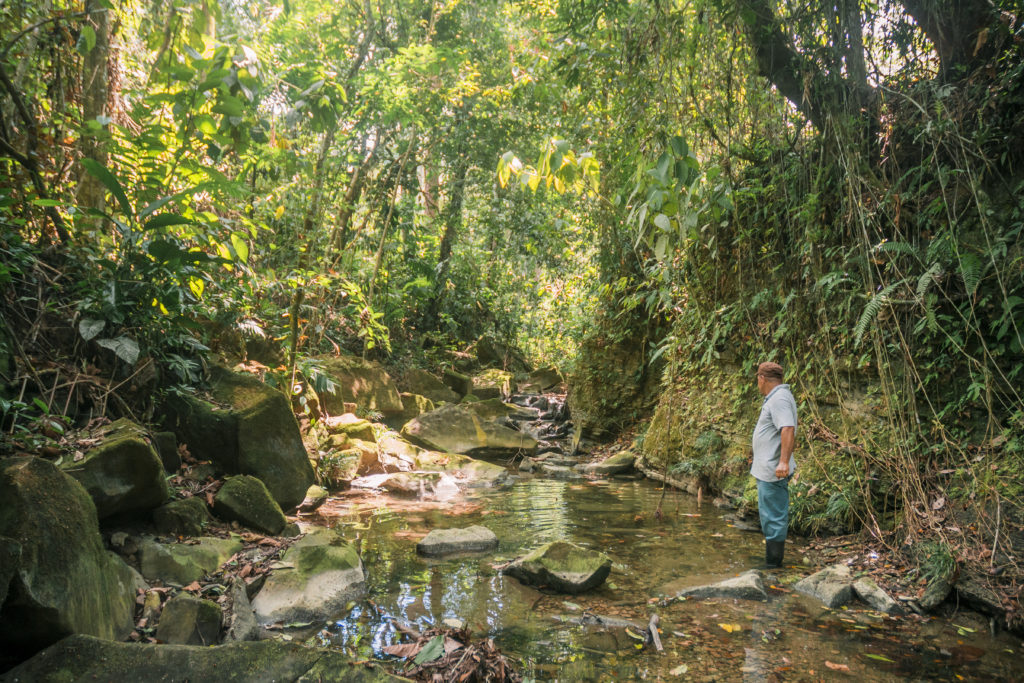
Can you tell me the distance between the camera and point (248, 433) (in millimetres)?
5594

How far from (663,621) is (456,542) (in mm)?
2112

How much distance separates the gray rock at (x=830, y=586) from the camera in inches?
168

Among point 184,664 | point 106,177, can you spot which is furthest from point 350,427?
point 184,664

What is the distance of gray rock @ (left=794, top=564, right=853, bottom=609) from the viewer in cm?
427

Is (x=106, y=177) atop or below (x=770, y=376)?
atop

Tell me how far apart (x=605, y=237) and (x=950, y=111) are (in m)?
6.17

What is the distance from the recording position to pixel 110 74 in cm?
596

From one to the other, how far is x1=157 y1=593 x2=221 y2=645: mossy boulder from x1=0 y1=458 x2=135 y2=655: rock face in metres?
0.19

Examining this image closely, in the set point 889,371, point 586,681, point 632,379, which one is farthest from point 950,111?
point 632,379

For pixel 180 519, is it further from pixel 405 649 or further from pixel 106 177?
pixel 106 177

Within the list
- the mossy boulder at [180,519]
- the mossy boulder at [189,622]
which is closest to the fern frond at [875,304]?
the mossy boulder at [189,622]

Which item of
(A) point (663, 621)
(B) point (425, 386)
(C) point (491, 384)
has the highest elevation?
(B) point (425, 386)

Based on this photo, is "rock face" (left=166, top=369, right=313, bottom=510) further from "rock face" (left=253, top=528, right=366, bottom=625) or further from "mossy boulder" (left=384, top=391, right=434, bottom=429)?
"mossy boulder" (left=384, top=391, right=434, bottom=429)

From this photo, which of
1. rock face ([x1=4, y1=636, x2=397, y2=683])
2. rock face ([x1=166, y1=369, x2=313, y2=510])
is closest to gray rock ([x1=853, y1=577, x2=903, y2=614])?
rock face ([x1=4, y1=636, x2=397, y2=683])
